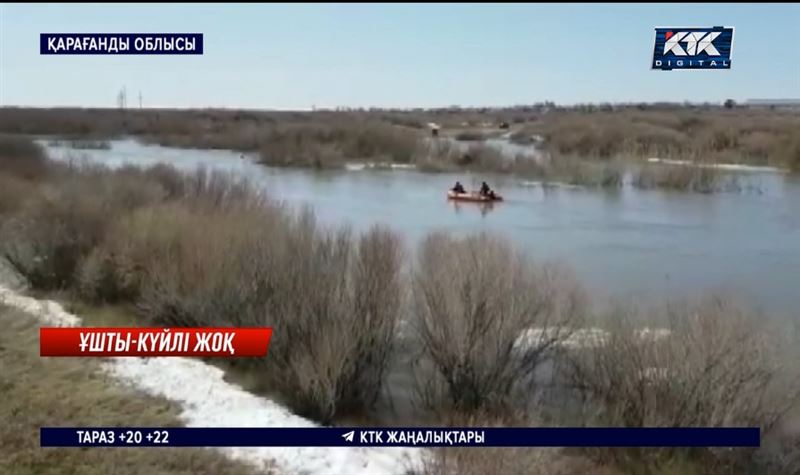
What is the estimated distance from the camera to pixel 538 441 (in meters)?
4.66

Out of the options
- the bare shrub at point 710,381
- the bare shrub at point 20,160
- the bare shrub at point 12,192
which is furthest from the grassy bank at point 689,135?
the bare shrub at point 20,160

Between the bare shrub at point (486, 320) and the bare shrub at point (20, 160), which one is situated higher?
the bare shrub at point (20, 160)

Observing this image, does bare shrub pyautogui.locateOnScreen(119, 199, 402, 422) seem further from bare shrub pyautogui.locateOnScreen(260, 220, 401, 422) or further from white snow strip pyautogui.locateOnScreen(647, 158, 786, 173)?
white snow strip pyautogui.locateOnScreen(647, 158, 786, 173)

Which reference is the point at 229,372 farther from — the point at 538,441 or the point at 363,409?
the point at 538,441

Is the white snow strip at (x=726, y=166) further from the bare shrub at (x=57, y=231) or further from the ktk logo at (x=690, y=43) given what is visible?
the bare shrub at (x=57, y=231)

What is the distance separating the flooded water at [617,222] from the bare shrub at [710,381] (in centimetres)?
77

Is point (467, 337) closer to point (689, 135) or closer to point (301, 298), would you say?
point (301, 298)

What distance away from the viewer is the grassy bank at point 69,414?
4492mm

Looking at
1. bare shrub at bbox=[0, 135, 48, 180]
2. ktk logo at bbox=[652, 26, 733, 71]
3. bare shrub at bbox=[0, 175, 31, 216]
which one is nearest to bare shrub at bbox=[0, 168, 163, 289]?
bare shrub at bbox=[0, 175, 31, 216]

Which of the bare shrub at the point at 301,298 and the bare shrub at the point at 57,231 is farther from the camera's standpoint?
the bare shrub at the point at 57,231

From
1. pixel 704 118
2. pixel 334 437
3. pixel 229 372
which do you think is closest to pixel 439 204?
pixel 704 118

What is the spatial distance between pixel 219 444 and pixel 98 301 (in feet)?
15.9

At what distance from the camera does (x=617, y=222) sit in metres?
13.2
